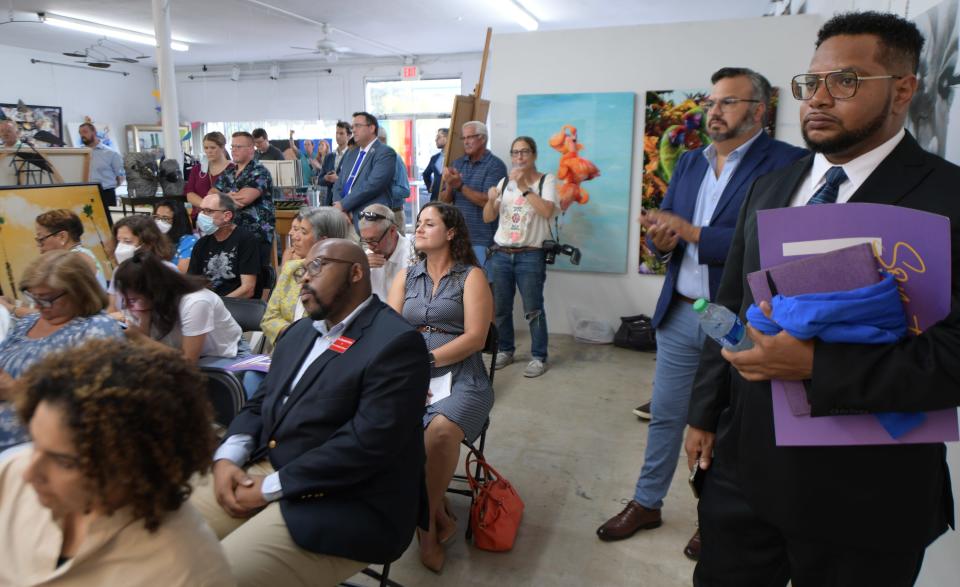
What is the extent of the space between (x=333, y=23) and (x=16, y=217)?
26.1 feet

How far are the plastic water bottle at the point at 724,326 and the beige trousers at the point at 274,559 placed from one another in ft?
3.92

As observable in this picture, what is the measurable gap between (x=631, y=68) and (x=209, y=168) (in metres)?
3.92

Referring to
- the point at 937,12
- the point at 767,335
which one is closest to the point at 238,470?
the point at 767,335

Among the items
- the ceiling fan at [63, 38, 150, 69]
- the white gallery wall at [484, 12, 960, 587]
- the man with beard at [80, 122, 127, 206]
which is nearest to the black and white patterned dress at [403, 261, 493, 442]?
the white gallery wall at [484, 12, 960, 587]

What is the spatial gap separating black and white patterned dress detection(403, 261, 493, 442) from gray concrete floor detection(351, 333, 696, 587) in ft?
1.82

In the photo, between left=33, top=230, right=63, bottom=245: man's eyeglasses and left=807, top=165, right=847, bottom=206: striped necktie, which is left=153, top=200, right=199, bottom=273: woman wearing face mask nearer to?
left=33, top=230, right=63, bottom=245: man's eyeglasses

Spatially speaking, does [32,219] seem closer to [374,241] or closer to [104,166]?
[374,241]

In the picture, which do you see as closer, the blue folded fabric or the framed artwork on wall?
the blue folded fabric

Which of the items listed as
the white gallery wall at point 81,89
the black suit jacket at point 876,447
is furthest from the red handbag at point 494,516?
the white gallery wall at point 81,89

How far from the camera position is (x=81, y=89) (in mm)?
14961

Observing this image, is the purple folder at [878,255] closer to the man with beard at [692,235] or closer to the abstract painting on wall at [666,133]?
the man with beard at [692,235]

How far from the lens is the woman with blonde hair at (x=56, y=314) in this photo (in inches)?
89.7

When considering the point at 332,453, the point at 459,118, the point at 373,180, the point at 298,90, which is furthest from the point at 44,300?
the point at 298,90

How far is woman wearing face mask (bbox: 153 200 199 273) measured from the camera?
15.0 ft
